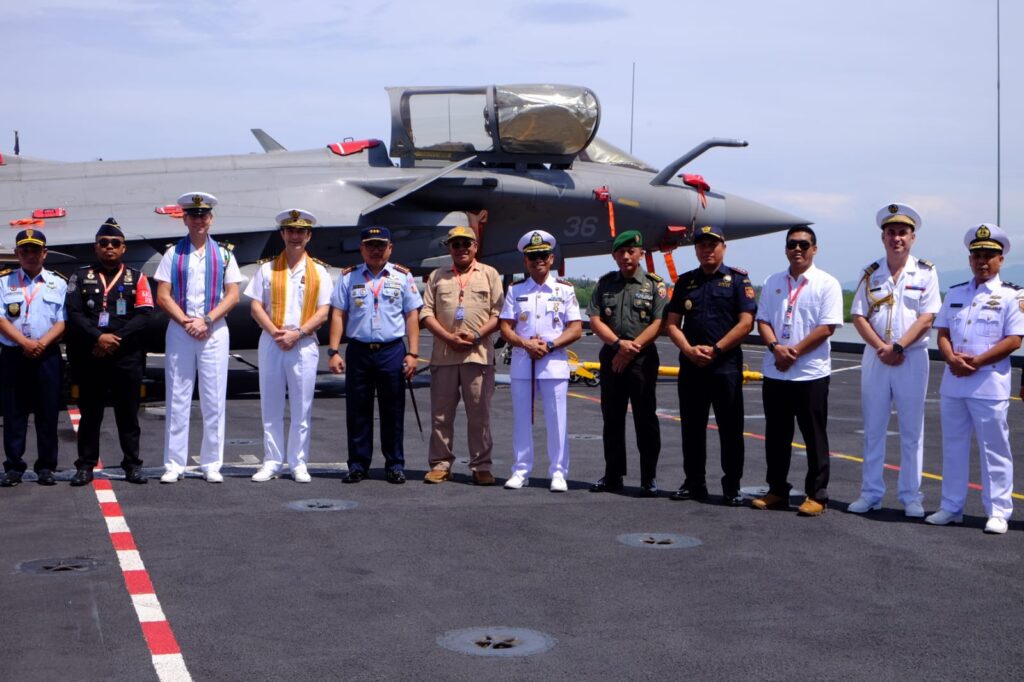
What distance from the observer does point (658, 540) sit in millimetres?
6695

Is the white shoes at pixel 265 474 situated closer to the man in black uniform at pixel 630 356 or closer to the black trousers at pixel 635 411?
the man in black uniform at pixel 630 356

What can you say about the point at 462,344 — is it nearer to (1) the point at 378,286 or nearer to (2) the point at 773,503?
(1) the point at 378,286

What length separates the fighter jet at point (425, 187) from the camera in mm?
14758

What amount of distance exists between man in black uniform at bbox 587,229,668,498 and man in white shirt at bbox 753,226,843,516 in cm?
84

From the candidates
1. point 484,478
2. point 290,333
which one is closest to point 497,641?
point 484,478

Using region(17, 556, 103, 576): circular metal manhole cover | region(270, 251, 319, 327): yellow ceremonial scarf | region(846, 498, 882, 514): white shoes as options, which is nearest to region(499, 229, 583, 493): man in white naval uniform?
region(270, 251, 319, 327): yellow ceremonial scarf

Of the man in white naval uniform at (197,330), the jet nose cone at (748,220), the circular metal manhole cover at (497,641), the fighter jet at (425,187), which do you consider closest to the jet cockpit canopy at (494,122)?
the fighter jet at (425,187)

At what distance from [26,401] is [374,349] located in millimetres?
2530

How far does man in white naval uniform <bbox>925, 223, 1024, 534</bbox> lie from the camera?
707 cm

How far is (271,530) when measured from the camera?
682cm

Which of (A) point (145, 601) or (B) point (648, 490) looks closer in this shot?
(A) point (145, 601)

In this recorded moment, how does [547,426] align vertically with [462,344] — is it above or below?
below

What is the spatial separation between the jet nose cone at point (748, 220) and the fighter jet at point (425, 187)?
51 cm

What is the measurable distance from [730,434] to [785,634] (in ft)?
10.3
